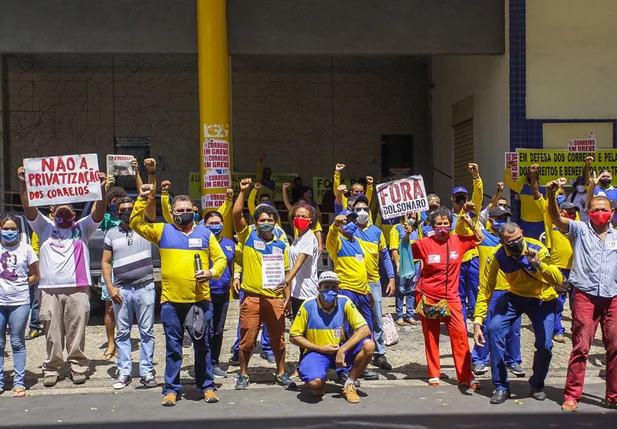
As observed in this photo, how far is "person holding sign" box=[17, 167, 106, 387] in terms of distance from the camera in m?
8.38

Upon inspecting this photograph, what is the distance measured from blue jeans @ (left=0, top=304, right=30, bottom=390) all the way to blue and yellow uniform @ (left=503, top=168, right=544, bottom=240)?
7.90 m

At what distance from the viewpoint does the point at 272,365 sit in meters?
9.12

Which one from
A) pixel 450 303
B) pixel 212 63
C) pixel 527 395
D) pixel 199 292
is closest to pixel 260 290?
pixel 199 292

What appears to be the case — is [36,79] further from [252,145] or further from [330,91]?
[330,91]

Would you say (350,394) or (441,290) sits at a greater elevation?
(441,290)

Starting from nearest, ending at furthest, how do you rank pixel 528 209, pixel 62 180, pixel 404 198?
pixel 62 180, pixel 404 198, pixel 528 209

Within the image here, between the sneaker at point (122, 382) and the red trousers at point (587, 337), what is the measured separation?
4283 millimetres

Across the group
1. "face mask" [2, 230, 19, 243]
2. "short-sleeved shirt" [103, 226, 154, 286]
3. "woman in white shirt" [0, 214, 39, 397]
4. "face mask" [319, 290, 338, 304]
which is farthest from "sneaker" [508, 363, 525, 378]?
"face mask" [2, 230, 19, 243]

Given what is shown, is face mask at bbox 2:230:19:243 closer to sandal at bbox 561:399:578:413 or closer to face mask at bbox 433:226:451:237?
face mask at bbox 433:226:451:237

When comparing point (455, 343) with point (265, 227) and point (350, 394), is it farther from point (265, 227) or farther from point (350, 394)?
point (265, 227)

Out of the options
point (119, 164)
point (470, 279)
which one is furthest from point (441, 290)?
point (119, 164)

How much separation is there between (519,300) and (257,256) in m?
2.64

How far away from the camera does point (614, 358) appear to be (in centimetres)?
721

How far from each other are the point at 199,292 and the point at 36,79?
44.9 ft
